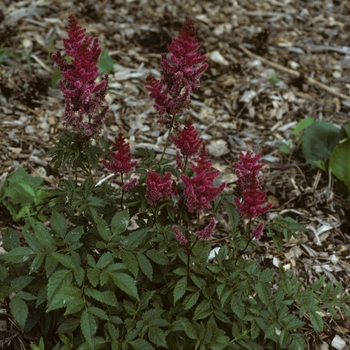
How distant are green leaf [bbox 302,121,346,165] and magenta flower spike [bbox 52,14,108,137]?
215cm

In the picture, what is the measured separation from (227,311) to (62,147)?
4.08ft

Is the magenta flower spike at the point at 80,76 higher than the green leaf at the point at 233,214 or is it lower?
higher

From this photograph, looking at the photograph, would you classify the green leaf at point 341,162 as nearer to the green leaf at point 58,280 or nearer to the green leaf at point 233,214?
the green leaf at point 233,214

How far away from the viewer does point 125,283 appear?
2082 mm

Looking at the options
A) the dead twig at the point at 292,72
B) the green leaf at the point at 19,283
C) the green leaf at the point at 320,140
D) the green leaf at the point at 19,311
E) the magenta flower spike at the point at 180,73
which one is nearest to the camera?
the green leaf at the point at 19,311

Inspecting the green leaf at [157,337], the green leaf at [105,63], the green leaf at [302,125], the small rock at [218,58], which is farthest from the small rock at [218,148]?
the green leaf at [157,337]

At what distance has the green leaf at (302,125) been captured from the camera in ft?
13.8

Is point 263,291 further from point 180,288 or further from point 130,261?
point 130,261

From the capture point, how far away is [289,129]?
4500 mm

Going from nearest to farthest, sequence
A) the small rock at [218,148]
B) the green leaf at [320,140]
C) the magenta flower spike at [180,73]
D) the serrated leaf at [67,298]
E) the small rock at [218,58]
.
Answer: the serrated leaf at [67,298] < the magenta flower spike at [180,73] < the green leaf at [320,140] < the small rock at [218,148] < the small rock at [218,58]

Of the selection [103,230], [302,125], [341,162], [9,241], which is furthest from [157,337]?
[302,125]

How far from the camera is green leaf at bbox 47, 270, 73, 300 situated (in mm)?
2035

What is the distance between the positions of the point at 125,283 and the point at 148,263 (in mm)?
175

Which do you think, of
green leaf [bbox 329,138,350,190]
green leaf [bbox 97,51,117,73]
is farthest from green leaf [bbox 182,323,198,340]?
green leaf [bbox 97,51,117,73]
